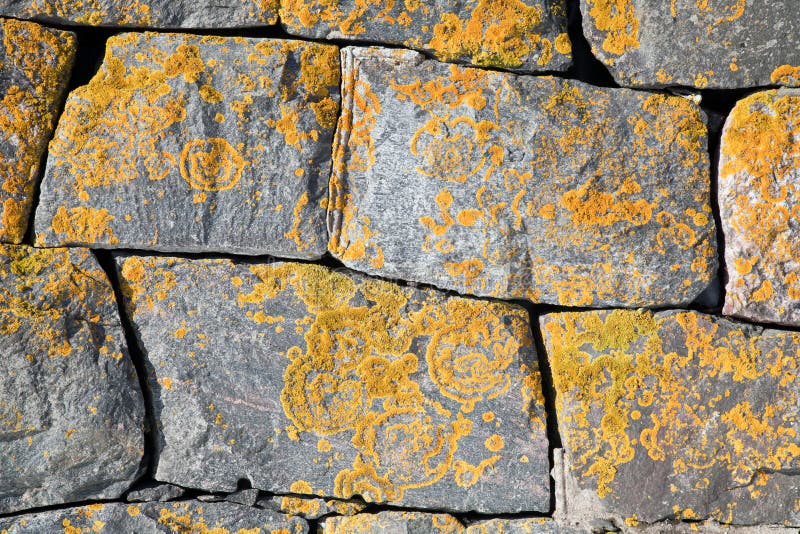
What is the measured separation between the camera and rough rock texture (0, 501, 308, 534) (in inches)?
74.6

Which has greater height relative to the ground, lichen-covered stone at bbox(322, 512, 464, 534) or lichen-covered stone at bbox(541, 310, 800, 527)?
lichen-covered stone at bbox(541, 310, 800, 527)

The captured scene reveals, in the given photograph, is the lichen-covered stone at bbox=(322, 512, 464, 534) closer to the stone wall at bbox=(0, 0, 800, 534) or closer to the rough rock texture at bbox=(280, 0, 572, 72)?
the stone wall at bbox=(0, 0, 800, 534)

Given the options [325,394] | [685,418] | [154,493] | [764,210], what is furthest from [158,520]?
[764,210]

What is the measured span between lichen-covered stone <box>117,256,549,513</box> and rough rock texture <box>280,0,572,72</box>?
71cm

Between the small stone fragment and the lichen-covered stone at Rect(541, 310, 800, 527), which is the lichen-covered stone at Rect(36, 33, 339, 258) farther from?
the lichen-covered stone at Rect(541, 310, 800, 527)

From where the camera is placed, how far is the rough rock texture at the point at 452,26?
1.90 m

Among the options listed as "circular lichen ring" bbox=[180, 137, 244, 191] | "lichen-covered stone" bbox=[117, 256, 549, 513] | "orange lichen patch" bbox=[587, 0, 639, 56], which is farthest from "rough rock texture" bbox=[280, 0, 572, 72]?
"lichen-covered stone" bbox=[117, 256, 549, 513]

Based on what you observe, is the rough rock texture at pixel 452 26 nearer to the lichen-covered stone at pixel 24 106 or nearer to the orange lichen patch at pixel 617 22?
the orange lichen patch at pixel 617 22

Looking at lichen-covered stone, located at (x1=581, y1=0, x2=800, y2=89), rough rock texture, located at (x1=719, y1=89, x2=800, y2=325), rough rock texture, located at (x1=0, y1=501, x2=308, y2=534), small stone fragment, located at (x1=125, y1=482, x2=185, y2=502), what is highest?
lichen-covered stone, located at (x1=581, y1=0, x2=800, y2=89)

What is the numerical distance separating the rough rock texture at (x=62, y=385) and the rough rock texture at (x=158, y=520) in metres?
0.04

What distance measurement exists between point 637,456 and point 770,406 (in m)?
0.39

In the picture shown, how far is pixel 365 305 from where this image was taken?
1.94 metres

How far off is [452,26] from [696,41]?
0.68 meters

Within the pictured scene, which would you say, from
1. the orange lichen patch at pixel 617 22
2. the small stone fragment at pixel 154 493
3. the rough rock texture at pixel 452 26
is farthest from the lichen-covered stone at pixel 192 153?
the orange lichen patch at pixel 617 22
